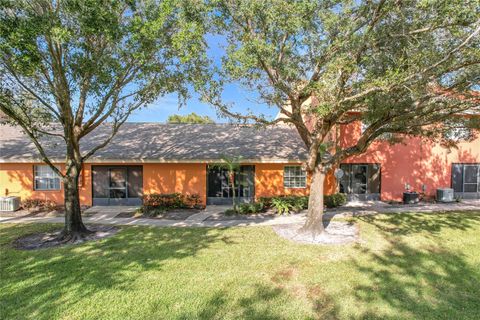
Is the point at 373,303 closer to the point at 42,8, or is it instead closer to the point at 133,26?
the point at 133,26

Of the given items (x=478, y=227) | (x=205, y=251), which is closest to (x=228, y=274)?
(x=205, y=251)

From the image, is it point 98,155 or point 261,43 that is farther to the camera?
point 98,155

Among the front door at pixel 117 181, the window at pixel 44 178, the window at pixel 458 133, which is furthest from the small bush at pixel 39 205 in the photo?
the window at pixel 458 133

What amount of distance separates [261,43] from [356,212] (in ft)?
31.3

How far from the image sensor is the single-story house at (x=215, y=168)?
46.6 feet

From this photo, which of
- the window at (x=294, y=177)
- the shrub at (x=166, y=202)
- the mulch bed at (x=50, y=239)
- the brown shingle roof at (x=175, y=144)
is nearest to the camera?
the mulch bed at (x=50, y=239)

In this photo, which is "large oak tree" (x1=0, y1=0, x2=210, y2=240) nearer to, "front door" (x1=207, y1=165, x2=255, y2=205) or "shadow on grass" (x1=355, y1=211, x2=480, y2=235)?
"front door" (x1=207, y1=165, x2=255, y2=205)

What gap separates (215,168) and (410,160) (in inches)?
486

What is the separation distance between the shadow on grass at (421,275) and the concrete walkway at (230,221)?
3227 millimetres

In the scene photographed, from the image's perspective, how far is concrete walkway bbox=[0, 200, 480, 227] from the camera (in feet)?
35.9

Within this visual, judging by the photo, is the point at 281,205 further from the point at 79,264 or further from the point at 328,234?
the point at 79,264

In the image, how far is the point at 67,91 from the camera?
817 cm

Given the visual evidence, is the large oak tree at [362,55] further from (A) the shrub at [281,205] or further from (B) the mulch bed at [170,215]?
(B) the mulch bed at [170,215]

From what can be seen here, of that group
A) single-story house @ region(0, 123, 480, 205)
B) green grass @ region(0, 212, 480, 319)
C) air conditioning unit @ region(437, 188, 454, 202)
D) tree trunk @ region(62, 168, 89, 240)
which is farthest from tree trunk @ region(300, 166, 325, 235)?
air conditioning unit @ region(437, 188, 454, 202)
